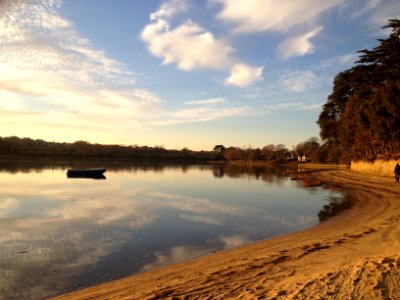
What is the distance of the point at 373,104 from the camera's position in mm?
32625

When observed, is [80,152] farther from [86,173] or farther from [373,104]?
[373,104]

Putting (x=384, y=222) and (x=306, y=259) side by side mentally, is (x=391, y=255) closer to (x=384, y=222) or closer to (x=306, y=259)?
(x=306, y=259)

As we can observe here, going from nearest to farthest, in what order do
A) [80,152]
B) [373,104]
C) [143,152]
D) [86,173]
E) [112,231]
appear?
[112,231]
[373,104]
[86,173]
[80,152]
[143,152]

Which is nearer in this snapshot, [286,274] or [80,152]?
[286,274]

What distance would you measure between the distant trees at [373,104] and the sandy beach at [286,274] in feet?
74.4

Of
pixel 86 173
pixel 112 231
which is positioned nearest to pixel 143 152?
pixel 86 173

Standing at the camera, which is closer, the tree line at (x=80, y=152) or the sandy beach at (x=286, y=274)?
the sandy beach at (x=286, y=274)

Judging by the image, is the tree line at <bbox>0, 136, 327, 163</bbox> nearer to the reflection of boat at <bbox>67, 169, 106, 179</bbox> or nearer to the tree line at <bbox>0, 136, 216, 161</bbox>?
the tree line at <bbox>0, 136, 216, 161</bbox>

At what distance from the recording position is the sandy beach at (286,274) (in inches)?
239

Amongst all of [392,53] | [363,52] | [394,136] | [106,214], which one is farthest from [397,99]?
[106,214]

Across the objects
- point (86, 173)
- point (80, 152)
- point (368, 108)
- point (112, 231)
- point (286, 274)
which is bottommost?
point (112, 231)

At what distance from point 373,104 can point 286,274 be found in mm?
29645

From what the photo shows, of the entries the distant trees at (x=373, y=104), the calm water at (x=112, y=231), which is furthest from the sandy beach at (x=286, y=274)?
the distant trees at (x=373, y=104)

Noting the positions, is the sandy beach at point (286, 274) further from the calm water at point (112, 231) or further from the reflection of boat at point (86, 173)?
the reflection of boat at point (86, 173)
